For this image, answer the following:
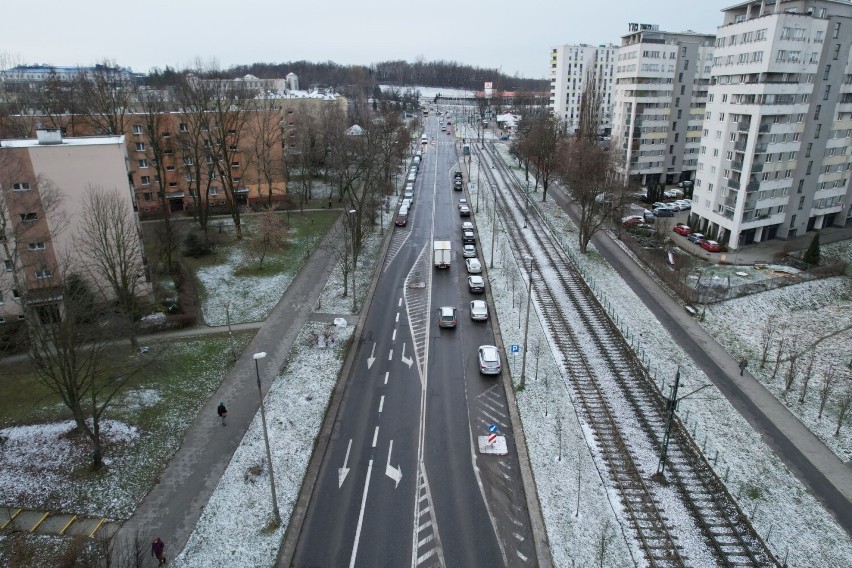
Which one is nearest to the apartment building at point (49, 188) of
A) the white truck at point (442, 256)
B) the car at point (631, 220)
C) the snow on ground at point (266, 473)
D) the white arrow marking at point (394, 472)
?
the snow on ground at point (266, 473)

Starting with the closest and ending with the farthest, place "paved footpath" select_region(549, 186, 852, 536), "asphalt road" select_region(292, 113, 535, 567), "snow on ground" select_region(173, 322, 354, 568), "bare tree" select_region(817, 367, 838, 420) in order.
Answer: "snow on ground" select_region(173, 322, 354, 568)
"asphalt road" select_region(292, 113, 535, 567)
"paved footpath" select_region(549, 186, 852, 536)
"bare tree" select_region(817, 367, 838, 420)

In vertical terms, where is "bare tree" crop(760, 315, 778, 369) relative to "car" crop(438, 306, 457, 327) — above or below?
below

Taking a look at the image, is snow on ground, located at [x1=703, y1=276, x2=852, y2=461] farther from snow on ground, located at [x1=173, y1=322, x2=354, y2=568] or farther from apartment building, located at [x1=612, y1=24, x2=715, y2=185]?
apartment building, located at [x1=612, y1=24, x2=715, y2=185]

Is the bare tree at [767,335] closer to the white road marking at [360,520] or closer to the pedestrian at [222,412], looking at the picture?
the white road marking at [360,520]

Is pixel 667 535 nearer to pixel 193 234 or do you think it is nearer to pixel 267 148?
pixel 193 234

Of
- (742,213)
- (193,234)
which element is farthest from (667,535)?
(193,234)

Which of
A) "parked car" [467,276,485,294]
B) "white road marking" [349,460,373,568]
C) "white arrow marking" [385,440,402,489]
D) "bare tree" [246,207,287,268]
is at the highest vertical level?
"bare tree" [246,207,287,268]

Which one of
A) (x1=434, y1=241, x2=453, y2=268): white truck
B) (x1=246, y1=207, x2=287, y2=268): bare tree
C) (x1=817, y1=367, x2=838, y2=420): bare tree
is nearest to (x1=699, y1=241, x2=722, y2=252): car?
(x1=817, y1=367, x2=838, y2=420): bare tree
